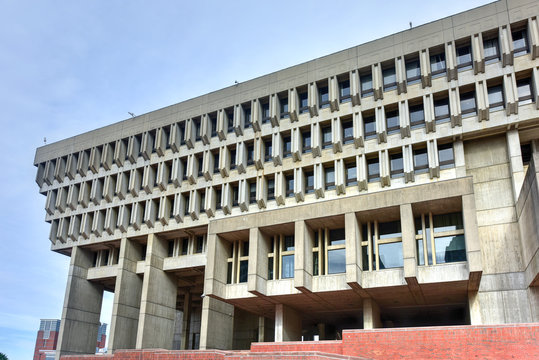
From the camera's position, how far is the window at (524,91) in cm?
3125

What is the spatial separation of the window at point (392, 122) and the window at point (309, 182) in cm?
658

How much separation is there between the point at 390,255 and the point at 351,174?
7.01 m

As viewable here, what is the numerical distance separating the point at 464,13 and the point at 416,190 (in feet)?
42.9

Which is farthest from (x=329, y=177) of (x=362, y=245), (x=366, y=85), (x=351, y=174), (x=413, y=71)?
(x=413, y=71)

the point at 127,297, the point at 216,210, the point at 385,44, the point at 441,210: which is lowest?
the point at 127,297

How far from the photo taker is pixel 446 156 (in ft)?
108

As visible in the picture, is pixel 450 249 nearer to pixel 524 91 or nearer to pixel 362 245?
pixel 362 245

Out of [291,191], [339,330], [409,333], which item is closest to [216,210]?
[291,191]

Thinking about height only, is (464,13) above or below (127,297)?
above

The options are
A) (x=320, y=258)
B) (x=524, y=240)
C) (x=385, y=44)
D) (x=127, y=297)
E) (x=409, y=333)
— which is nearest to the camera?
(x=409, y=333)

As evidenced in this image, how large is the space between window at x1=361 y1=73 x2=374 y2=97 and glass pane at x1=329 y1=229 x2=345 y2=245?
33.6ft

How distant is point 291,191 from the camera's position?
37.6m

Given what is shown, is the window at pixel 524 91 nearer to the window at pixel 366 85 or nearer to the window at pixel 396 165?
the window at pixel 396 165

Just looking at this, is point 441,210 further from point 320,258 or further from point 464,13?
point 464,13
